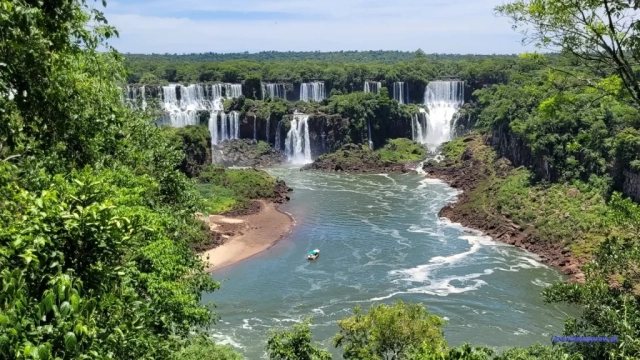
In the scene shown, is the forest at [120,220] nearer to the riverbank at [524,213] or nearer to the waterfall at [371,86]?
the riverbank at [524,213]

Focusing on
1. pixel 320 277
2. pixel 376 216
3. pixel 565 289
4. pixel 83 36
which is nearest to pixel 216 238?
pixel 320 277

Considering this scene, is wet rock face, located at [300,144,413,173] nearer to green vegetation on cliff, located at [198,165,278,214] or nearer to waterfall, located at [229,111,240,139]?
waterfall, located at [229,111,240,139]

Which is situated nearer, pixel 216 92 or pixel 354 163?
pixel 354 163

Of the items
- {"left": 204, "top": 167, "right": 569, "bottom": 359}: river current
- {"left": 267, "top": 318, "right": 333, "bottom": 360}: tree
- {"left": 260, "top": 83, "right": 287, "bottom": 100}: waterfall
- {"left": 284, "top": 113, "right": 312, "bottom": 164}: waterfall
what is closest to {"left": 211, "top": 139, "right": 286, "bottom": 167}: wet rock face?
{"left": 284, "top": 113, "right": 312, "bottom": 164}: waterfall

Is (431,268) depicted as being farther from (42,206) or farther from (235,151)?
(235,151)

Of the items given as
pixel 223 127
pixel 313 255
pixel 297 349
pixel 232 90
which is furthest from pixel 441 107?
pixel 297 349

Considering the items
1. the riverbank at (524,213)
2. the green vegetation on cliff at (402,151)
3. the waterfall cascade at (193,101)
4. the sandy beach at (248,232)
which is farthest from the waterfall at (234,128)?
the riverbank at (524,213)

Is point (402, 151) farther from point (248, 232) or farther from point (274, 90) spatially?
point (248, 232)
